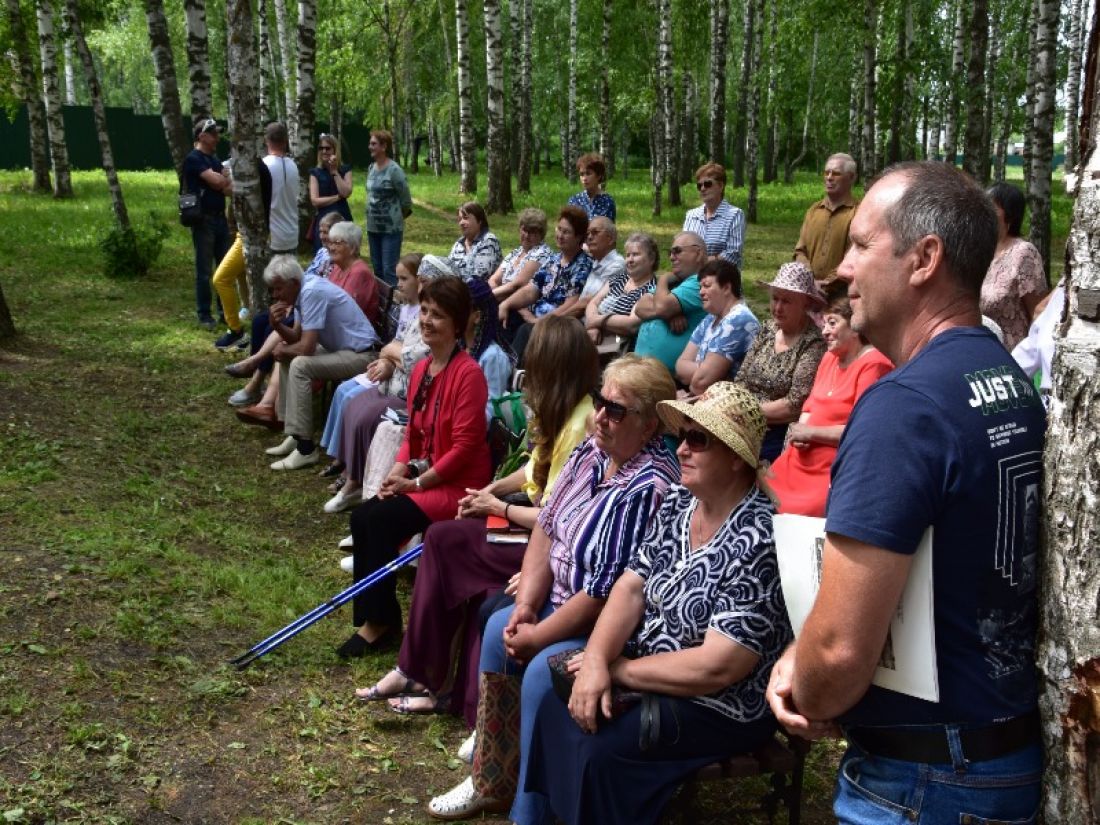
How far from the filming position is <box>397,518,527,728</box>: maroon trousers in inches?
180

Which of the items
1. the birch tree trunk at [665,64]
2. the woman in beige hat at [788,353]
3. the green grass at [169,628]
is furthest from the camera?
the birch tree trunk at [665,64]

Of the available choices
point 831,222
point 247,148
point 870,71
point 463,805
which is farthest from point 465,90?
point 463,805

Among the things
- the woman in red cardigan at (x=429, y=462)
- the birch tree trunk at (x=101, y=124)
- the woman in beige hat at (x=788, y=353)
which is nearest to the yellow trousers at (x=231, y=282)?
the birch tree trunk at (x=101, y=124)

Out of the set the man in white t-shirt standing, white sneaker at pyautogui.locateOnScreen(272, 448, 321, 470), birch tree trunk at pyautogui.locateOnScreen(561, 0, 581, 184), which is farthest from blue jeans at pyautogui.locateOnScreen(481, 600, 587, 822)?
birch tree trunk at pyautogui.locateOnScreen(561, 0, 581, 184)

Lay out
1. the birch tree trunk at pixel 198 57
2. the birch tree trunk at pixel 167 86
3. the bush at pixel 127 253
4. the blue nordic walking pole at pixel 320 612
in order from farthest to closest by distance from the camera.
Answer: the birch tree trunk at pixel 167 86 < the bush at pixel 127 253 < the birch tree trunk at pixel 198 57 < the blue nordic walking pole at pixel 320 612

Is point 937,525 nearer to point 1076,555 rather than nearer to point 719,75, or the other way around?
point 1076,555

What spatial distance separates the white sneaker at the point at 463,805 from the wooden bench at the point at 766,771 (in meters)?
0.81

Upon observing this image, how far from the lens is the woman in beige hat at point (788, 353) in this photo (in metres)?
5.23

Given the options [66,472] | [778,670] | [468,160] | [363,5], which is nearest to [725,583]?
[778,670]

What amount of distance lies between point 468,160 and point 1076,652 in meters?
20.3

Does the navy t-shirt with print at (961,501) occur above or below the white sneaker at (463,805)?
above

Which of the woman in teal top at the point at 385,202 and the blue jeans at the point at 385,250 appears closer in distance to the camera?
the woman in teal top at the point at 385,202

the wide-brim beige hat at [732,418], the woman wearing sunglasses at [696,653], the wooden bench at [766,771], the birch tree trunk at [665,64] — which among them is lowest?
the wooden bench at [766,771]

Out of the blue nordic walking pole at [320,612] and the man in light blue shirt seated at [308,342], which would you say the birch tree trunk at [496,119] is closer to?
the man in light blue shirt seated at [308,342]
